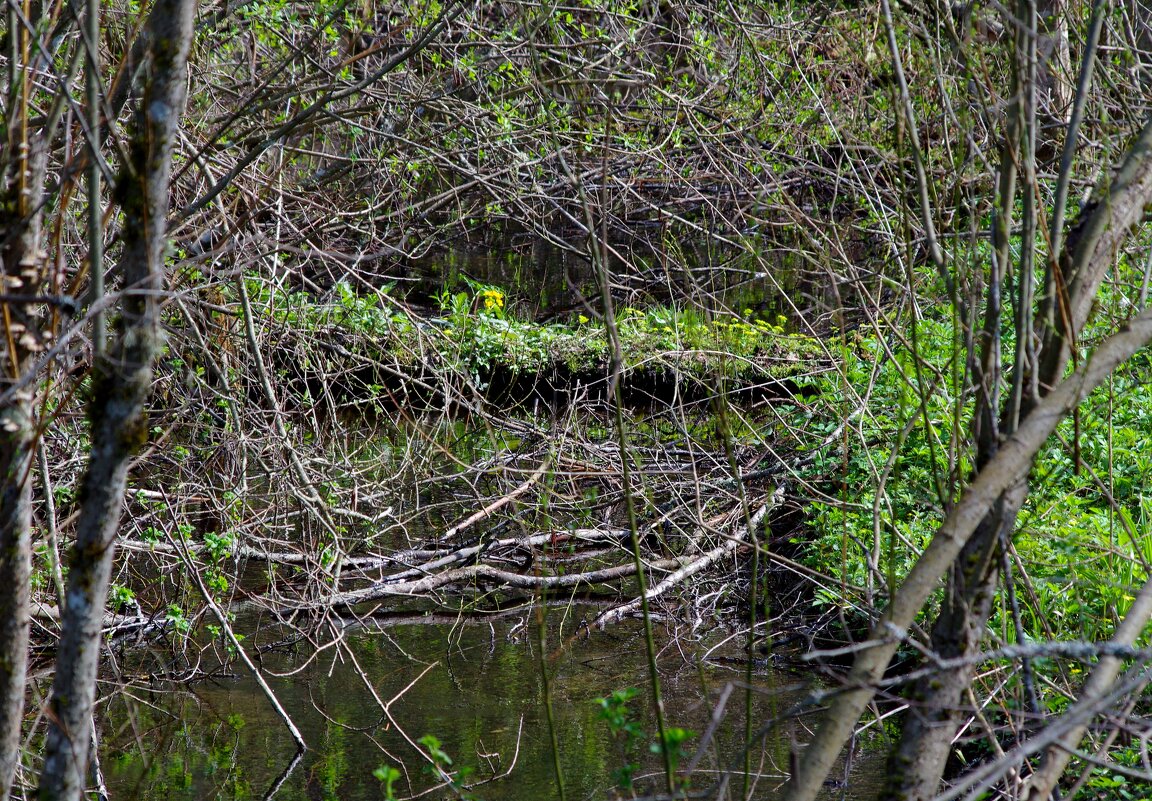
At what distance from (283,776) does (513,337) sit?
557 cm

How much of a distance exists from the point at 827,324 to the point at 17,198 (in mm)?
8334

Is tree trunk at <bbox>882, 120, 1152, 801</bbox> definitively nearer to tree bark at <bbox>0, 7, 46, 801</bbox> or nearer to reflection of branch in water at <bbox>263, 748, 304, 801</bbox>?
tree bark at <bbox>0, 7, 46, 801</bbox>

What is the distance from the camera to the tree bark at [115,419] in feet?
6.86

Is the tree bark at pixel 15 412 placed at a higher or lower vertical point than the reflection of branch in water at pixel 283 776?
higher

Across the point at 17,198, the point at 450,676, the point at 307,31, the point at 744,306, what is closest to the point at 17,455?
the point at 17,198

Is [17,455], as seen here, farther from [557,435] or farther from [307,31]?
[557,435]

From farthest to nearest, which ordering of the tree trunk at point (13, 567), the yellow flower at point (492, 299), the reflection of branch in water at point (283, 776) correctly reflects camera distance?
1. the yellow flower at point (492, 299)
2. the reflection of branch in water at point (283, 776)
3. the tree trunk at point (13, 567)

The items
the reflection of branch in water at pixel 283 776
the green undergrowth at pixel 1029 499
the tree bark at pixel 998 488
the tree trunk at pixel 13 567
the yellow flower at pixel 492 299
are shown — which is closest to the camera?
the tree bark at pixel 998 488

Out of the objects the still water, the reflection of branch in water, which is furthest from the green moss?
the reflection of branch in water

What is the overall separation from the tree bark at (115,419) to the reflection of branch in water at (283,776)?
2522 mm

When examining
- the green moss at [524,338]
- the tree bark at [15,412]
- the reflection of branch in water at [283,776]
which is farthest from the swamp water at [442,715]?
the tree bark at [15,412]

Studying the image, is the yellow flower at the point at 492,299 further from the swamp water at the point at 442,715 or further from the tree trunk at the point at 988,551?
the tree trunk at the point at 988,551

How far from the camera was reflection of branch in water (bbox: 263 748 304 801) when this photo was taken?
4.52 meters

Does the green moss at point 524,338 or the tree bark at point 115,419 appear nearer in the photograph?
the tree bark at point 115,419
